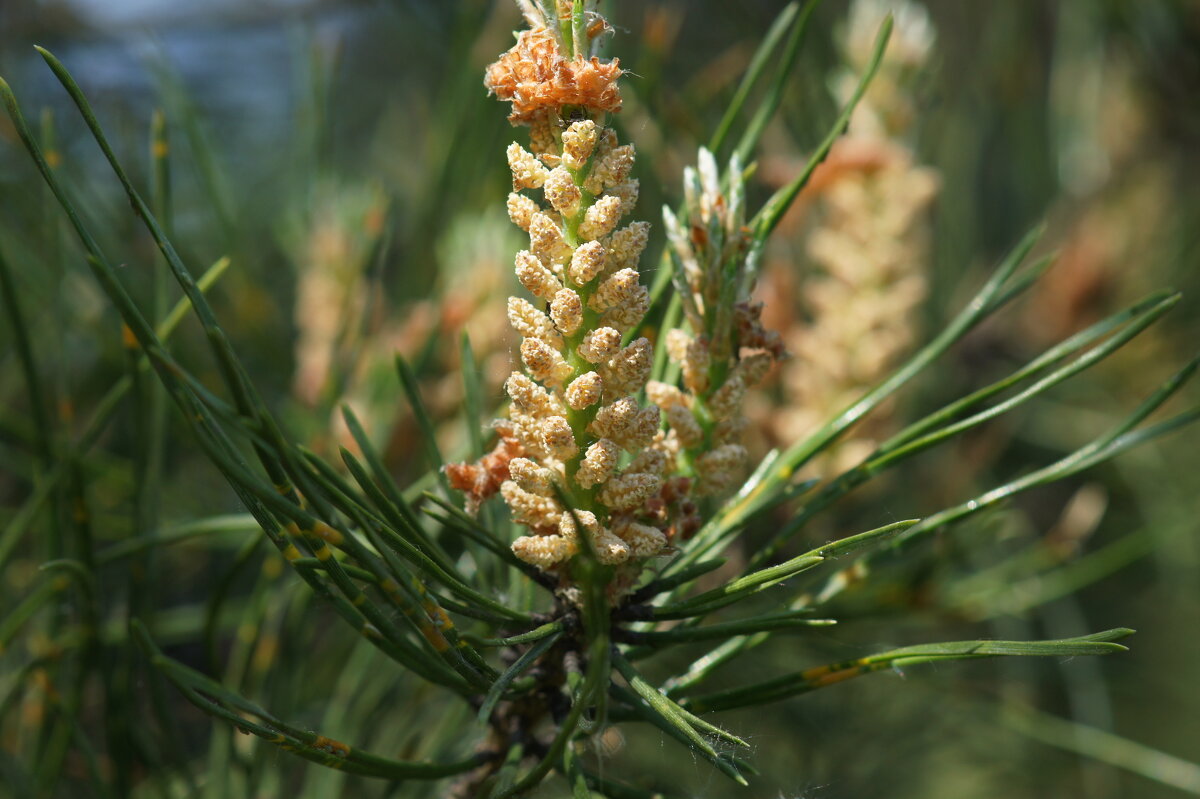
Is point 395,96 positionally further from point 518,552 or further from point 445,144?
point 518,552

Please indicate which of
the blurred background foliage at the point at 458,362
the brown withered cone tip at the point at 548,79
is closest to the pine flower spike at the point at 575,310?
the brown withered cone tip at the point at 548,79

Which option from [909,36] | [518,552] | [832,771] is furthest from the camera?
[832,771]

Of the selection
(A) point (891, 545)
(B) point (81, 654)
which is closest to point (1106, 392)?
(A) point (891, 545)

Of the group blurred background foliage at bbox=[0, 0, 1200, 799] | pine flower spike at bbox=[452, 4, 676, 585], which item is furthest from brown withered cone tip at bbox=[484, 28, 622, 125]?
blurred background foliage at bbox=[0, 0, 1200, 799]

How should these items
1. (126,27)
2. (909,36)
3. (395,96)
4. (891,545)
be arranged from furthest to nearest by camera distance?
(395,96), (126,27), (909,36), (891,545)

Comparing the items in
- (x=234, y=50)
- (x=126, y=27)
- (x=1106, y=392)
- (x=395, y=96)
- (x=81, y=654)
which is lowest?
(x=81, y=654)

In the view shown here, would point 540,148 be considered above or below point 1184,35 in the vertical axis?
below
